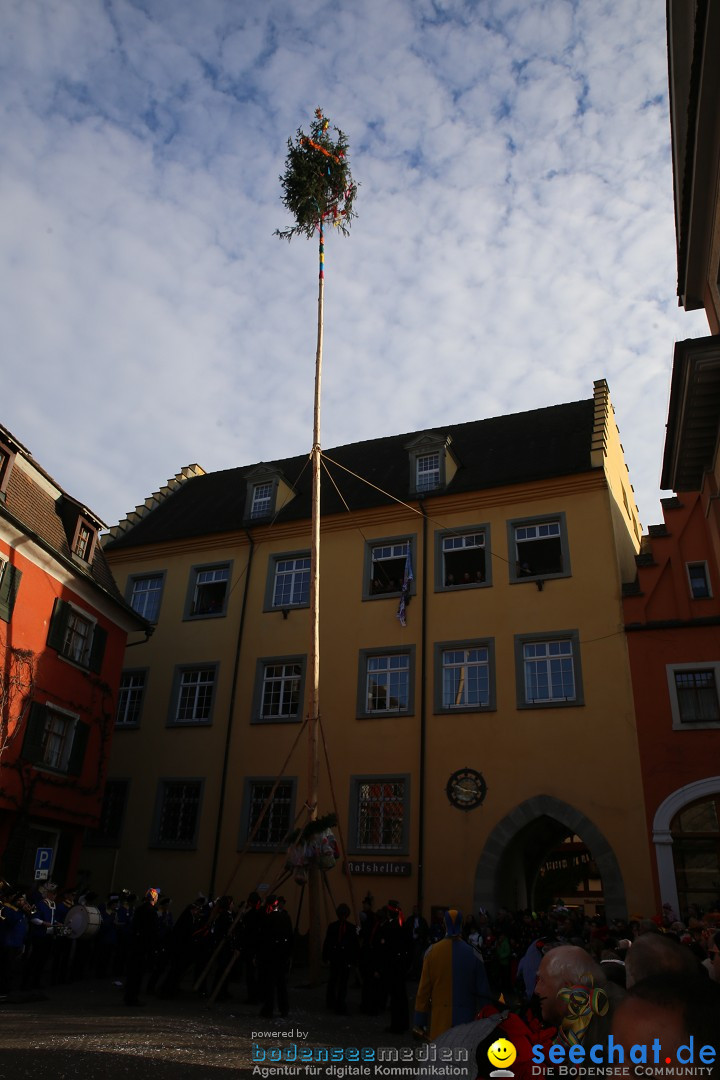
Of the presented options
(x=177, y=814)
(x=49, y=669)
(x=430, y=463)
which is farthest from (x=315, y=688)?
(x=430, y=463)

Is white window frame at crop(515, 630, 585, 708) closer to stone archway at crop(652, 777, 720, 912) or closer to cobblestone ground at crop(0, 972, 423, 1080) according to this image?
stone archway at crop(652, 777, 720, 912)

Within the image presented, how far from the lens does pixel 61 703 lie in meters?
21.6

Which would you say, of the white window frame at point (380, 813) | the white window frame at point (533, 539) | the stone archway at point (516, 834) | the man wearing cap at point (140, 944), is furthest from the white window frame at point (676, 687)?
the man wearing cap at point (140, 944)

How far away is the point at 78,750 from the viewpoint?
2203 centimetres

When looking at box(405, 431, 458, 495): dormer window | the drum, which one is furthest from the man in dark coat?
box(405, 431, 458, 495): dormer window

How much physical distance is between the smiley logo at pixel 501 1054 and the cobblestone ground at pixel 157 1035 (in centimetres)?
631

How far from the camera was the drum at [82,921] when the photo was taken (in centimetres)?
1537

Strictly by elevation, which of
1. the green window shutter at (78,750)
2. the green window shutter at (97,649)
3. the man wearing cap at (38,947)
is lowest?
the man wearing cap at (38,947)

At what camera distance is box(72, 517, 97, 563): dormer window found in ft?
77.4

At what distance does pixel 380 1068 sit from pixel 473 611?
1505 centimetres

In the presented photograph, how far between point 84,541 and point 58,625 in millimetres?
3317

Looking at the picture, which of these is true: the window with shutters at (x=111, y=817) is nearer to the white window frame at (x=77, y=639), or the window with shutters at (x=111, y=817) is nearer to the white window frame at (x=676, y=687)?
the white window frame at (x=77, y=639)

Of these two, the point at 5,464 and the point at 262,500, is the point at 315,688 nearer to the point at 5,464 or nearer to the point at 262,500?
the point at 5,464

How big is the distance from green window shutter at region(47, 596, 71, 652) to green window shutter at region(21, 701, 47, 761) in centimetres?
180
